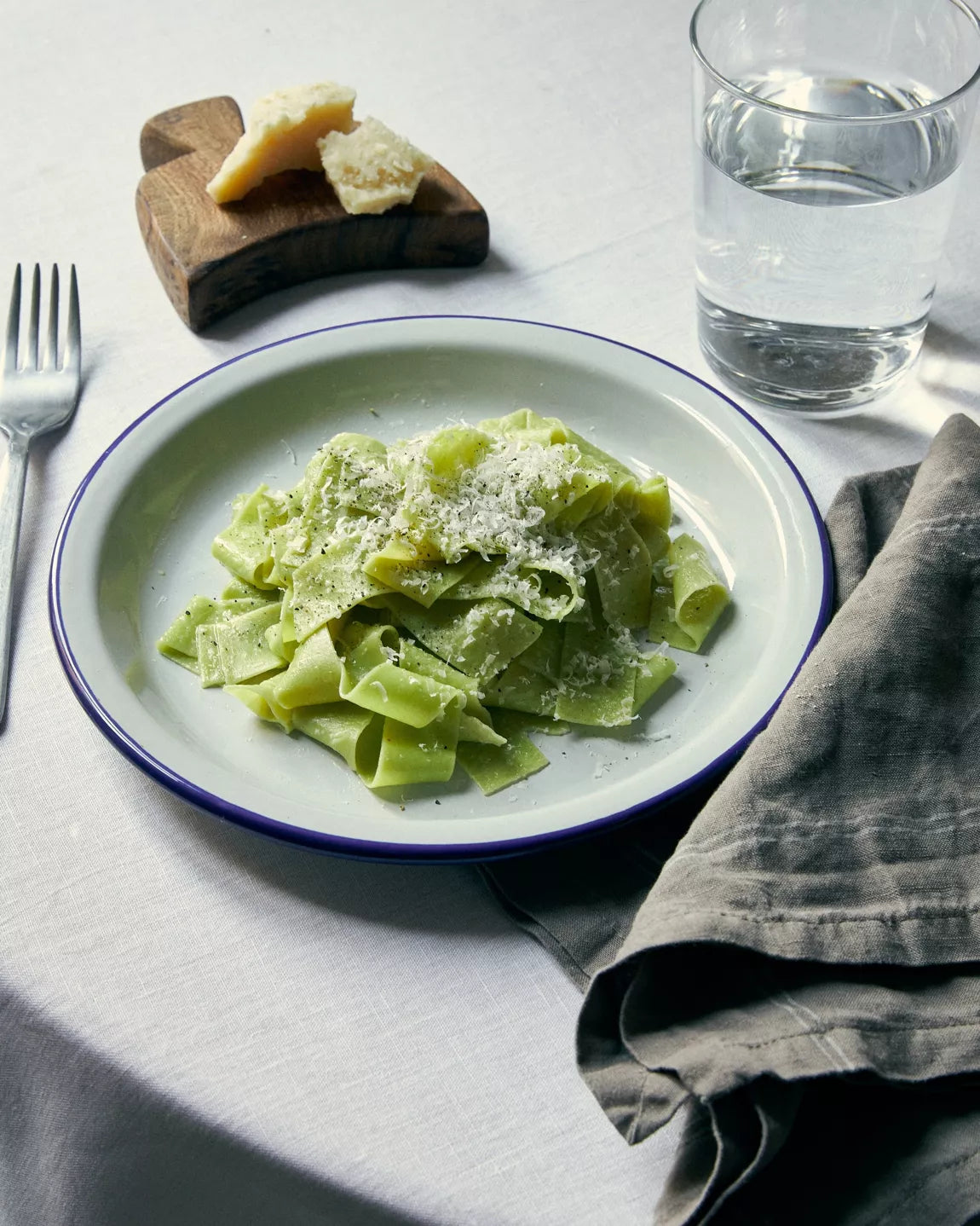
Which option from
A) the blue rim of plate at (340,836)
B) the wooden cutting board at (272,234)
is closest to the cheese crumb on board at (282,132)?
the wooden cutting board at (272,234)

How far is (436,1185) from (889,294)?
155cm

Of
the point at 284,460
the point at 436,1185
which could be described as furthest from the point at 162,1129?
the point at 284,460

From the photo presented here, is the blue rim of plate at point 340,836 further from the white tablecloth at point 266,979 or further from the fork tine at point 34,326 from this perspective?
the fork tine at point 34,326

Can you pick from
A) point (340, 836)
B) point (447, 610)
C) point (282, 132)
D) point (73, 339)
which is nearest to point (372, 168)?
point (282, 132)

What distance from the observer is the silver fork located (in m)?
2.11

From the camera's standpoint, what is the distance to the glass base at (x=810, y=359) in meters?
2.21

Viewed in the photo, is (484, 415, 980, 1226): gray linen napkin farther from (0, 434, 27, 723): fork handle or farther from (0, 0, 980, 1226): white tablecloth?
(0, 434, 27, 723): fork handle

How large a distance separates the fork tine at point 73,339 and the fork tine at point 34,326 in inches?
2.1

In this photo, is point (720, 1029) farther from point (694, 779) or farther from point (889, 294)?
point (889, 294)

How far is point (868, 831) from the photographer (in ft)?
4.79

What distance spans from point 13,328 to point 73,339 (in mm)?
112

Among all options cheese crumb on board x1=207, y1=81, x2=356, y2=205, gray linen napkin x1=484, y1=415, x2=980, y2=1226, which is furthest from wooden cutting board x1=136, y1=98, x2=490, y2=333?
gray linen napkin x1=484, y1=415, x2=980, y2=1226

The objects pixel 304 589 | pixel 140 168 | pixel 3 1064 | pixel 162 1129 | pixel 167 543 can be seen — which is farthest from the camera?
pixel 140 168

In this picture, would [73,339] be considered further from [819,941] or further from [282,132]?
[819,941]
